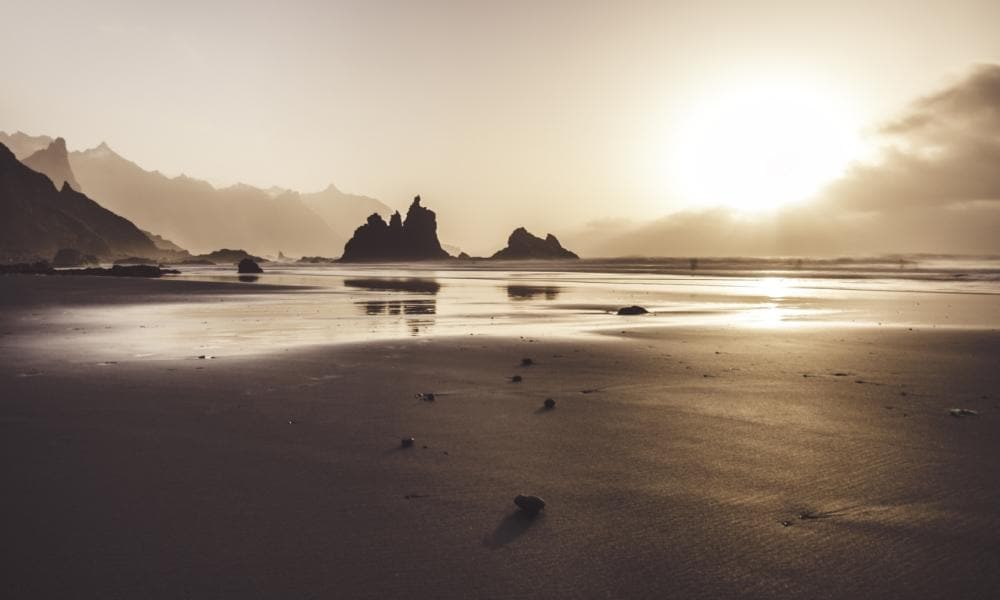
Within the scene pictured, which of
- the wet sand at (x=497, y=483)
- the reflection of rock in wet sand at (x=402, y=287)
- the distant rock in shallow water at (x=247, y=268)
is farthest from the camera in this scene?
the distant rock in shallow water at (x=247, y=268)

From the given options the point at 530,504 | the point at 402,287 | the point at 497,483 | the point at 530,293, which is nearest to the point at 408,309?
the point at 530,293

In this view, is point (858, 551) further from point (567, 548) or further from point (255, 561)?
point (255, 561)

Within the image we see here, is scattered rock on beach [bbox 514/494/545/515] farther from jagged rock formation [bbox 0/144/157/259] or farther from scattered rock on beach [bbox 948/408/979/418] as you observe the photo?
jagged rock formation [bbox 0/144/157/259]

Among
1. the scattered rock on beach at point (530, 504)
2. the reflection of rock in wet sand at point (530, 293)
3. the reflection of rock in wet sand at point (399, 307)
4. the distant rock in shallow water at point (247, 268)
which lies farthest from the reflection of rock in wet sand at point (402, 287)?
the scattered rock on beach at point (530, 504)

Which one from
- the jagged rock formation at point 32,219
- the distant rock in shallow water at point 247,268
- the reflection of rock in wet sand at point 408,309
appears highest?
the jagged rock formation at point 32,219

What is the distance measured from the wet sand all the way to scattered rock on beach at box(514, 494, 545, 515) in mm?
81

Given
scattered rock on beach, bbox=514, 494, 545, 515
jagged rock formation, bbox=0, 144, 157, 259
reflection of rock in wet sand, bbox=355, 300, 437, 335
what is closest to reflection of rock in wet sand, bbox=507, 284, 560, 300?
reflection of rock in wet sand, bbox=355, 300, 437, 335

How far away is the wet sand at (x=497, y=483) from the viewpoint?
3.79 meters

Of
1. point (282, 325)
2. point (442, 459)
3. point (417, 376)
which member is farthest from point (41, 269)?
point (442, 459)

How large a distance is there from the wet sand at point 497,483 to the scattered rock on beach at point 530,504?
0.27 feet

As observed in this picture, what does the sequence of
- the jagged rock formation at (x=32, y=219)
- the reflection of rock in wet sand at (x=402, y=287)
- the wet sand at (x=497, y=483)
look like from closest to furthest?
the wet sand at (x=497, y=483)
the reflection of rock in wet sand at (x=402, y=287)
the jagged rock formation at (x=32, y=219)

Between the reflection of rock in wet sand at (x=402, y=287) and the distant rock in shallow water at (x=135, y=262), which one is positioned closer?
the reflection of rock in wet sand at (x=402, y=287)

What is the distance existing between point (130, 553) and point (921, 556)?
507cm

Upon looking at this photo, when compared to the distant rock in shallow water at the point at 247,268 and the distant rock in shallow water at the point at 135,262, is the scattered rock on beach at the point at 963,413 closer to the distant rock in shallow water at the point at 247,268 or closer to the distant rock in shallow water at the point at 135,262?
the distant rock in shallow water at the point at 247,268
